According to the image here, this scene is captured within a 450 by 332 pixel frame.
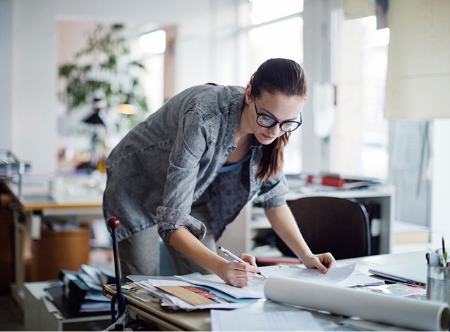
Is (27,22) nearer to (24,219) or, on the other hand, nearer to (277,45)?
(277,45)

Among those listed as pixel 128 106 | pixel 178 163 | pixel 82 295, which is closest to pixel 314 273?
pixel 178 163

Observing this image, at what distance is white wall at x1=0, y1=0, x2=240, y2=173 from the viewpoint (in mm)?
5820

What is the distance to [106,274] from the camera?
253cm

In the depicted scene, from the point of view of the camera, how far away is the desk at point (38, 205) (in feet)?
10.4

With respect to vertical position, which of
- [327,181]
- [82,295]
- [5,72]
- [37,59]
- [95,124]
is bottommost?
[82,295]

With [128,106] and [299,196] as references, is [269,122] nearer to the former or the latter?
[299,196]

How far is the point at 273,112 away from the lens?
1.48 m

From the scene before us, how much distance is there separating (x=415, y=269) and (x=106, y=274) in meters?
1.40

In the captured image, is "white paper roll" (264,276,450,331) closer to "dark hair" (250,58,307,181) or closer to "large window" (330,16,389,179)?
"dark hair" (250,58,307,181)

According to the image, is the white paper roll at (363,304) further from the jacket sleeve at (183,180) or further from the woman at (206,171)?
the jacket sleeve at (183,180)

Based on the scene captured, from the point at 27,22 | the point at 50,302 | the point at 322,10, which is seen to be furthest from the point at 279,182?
the point at 27,22

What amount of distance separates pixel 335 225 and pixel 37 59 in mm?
4610

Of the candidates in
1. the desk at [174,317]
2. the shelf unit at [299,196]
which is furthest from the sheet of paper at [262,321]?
the shelf unit at [299,196]

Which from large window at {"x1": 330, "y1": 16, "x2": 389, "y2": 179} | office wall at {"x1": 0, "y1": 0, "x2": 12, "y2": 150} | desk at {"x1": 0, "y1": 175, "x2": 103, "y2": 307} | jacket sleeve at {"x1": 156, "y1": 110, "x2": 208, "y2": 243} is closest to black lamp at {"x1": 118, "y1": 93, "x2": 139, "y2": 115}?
office wall at {"x1": 0, "y1": 0, "x2": 12, "y2": 150}
